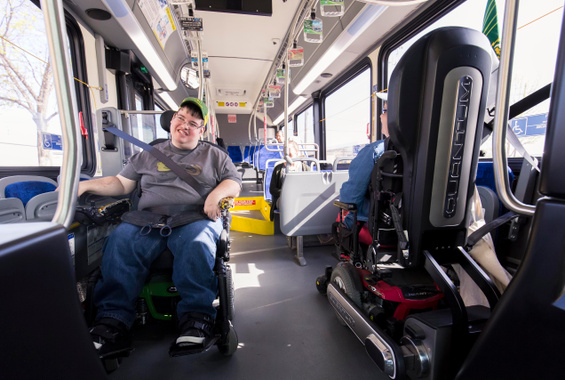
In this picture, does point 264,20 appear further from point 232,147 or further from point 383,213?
point 232,147

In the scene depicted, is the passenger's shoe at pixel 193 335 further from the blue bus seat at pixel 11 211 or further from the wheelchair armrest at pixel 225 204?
the blue bus seat at pixel 11 211

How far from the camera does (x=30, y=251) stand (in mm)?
455

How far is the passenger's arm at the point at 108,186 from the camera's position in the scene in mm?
1748

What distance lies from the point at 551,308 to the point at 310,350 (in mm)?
1340

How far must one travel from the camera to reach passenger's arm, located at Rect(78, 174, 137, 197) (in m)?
1.75

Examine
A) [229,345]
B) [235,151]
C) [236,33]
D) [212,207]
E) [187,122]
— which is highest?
[236,33]

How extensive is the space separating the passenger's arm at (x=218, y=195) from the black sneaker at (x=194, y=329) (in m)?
0.61

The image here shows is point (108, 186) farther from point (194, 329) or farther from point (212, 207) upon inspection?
point (194, 329)

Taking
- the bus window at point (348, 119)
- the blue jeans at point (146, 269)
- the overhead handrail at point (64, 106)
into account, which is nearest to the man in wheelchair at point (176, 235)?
the blue jeans at point (146, 269)

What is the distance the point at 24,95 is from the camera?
2158 mm

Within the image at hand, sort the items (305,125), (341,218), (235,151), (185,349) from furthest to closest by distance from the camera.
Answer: (235,151) → (305,125) → (341,218) → (185,349)

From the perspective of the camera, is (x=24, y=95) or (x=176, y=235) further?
(x=24, y=95)

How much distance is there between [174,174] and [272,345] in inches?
53.2

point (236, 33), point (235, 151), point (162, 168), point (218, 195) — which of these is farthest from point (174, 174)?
point (235, 151)
